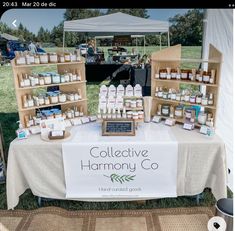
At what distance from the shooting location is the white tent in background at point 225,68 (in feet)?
9.07

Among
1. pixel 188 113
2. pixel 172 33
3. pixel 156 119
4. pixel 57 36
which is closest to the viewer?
pixel 188 113

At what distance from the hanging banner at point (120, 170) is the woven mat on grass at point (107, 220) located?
0.20 metres

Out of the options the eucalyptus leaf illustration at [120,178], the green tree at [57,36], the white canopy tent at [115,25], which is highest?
the green tree at [57,36]

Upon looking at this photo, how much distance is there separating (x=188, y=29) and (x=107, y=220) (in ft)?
57.3

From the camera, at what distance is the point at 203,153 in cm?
238

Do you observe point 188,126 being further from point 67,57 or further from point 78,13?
point 78,13

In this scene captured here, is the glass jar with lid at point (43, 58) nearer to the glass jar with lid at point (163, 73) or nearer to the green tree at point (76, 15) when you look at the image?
the glass jar with lid at point (163, 73)

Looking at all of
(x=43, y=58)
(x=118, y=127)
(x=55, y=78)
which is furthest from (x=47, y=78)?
(x=118, y=127)

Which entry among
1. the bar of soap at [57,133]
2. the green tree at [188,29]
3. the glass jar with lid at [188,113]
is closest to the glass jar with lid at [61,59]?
the bar of soap at [57,133]

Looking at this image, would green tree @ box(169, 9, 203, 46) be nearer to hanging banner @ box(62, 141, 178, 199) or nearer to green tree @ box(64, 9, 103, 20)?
green tree @ box(64, 9, 103, 20)

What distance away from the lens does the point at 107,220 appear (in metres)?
2.46

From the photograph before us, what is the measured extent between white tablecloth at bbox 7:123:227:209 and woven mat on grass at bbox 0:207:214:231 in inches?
6.1

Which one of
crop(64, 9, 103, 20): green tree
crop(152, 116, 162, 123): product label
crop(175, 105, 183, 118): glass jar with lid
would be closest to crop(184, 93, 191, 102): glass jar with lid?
crop(175, 105, 183, 118): glass jar with lid

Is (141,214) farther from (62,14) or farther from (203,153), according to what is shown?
(62,14)
